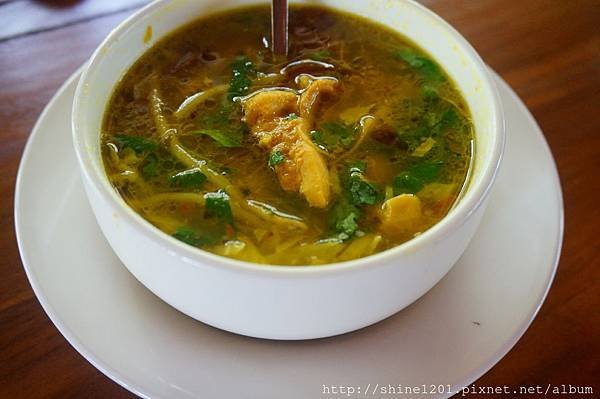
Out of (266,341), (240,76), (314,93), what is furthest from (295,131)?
(266,341)

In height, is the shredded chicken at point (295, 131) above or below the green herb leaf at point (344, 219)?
above

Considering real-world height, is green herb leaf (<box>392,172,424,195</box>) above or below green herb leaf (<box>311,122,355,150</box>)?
below

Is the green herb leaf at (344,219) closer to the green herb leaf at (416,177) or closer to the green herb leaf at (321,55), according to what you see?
the green herb leaf at (416,177)

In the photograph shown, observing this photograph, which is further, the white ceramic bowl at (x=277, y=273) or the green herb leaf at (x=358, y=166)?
the green herb leaf at (x=358, y=166)

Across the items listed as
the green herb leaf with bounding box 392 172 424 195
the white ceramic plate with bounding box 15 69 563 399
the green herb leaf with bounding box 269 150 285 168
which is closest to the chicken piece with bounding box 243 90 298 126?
the green herb leaf with bounding box 269 150 285 168

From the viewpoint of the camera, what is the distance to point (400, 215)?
1391mm

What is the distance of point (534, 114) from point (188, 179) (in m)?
1.12

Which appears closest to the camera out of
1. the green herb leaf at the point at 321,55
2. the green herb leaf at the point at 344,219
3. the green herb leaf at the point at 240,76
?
the green herb leaf at the point at 344,219

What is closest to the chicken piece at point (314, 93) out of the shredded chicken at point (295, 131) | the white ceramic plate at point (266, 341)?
the shredded chicken at point (295, 131)

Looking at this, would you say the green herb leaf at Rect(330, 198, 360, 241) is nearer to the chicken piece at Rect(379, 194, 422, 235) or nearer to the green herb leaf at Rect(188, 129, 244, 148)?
the chicken piece at Rect(379, 194, 422, 235)

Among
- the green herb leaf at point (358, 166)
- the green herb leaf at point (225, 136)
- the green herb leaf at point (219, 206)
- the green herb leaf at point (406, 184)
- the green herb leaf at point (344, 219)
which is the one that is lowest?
the green herb leaf at point (344, 219)

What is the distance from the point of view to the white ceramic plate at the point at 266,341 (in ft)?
4.07

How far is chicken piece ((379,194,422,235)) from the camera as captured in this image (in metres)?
1.38

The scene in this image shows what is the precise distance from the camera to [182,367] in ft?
4.10
